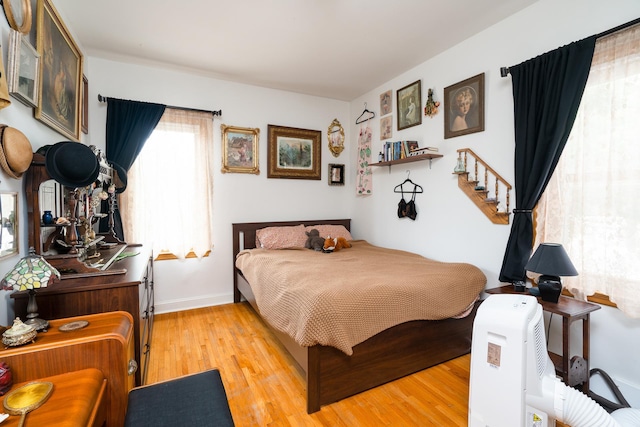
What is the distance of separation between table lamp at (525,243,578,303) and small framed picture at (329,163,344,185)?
9.04 ft

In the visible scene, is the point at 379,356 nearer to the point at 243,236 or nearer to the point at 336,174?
the point at 243,236

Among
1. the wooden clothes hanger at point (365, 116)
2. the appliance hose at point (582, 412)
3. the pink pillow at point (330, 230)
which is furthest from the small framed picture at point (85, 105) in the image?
the appliance hose at point (582, 412)

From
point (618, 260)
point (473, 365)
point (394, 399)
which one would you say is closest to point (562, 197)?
point (618, 260)

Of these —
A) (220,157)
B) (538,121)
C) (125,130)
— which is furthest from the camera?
(220,157)

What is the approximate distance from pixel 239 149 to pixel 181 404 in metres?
2.97

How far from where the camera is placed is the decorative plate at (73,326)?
3.85 feet

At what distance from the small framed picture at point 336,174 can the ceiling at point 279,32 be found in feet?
4.00

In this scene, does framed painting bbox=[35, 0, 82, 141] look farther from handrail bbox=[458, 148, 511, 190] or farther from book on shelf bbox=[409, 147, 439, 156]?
handrail bbox=[458, 148, 511, 190]

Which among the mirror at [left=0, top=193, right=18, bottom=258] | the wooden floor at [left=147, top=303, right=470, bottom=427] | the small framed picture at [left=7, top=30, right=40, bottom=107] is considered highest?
the small framed picture at [left=7, top=30, right=40, bottom=107]

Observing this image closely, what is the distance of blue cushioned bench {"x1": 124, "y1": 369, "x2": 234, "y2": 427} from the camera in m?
1.02

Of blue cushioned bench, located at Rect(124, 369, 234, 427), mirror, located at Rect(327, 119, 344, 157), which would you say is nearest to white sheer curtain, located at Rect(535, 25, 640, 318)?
blue cushioned bench, located at Rect(124, 369, 234, 427)

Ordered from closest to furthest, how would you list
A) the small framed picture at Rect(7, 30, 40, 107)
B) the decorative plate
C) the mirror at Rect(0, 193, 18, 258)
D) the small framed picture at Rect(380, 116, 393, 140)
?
the decorative plate → the mirror at Rect(0, 193, 18, 258) → the small framed picture at Rect(7, 30, 40, 107) → the small framed picture at Rect(380, 116, 393, 140)

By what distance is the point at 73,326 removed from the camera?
1.20 meters

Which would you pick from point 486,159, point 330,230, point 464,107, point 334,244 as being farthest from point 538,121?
point 330,230
